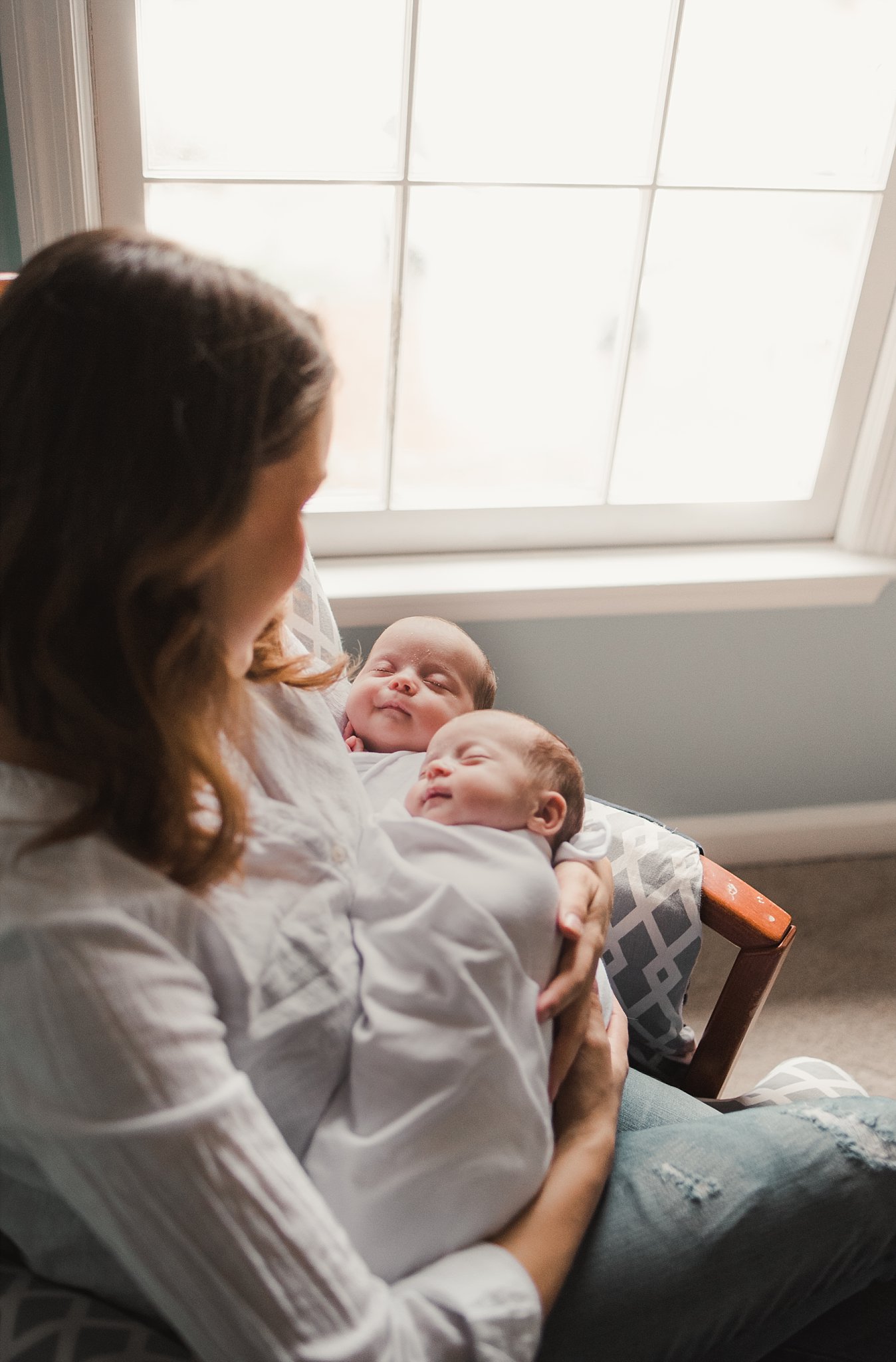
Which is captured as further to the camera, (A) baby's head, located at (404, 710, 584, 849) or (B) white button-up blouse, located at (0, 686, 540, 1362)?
(A) baby's head, located at (404, 710, 584, 849)

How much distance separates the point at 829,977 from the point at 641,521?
930 mm

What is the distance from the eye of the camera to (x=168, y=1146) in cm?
64

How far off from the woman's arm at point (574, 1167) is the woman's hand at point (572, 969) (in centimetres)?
2

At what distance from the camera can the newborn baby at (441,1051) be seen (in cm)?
83

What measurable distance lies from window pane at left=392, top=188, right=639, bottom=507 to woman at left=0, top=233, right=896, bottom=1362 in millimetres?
1059

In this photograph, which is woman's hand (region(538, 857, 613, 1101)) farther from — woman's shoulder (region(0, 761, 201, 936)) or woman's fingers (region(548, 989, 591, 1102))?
woman's shoulder (region(0, 761, 201, 936))

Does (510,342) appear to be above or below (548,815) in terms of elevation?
above

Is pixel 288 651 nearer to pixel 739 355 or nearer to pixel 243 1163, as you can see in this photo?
pixel 243 1163

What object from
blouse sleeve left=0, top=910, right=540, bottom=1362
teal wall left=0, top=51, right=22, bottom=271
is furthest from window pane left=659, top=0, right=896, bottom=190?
blouse sleeve left=0, top=910, right=540, bottom=1362

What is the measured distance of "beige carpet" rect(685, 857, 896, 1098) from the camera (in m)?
1.84

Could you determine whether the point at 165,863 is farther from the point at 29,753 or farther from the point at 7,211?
the point at 7,211

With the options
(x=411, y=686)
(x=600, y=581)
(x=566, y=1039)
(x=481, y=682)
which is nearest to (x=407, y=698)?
(x=411, y=686)

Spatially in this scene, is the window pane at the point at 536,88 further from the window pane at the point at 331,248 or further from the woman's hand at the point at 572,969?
the woman's hand at the point at 572,969

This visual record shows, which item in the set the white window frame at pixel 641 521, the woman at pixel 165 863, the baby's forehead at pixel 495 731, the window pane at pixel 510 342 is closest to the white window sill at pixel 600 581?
the white window frame at pixel 641 521
